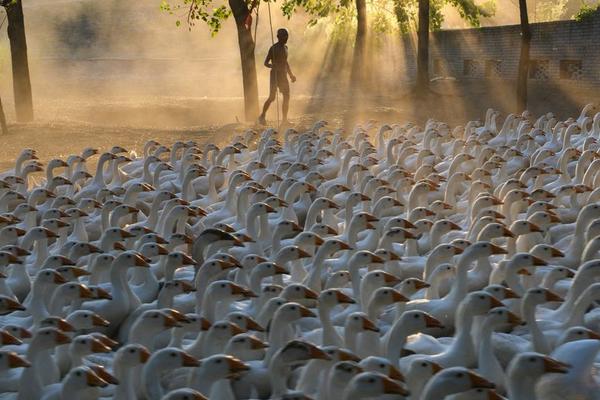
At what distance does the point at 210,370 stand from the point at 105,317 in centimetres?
226

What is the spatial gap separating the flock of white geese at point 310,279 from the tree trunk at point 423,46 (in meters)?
9.16

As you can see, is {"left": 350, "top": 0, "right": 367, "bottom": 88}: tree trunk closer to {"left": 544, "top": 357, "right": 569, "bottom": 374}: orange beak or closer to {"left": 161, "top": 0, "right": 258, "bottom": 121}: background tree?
{"left": 161, "top": 0, "right": 258, "bottom": 121}: background tree

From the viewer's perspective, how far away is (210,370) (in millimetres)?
5426

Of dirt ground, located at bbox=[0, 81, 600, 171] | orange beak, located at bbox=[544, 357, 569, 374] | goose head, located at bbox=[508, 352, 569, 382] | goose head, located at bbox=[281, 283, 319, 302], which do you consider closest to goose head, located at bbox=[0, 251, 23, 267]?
goose head, located at bbox=[281, 283, 319, 302]

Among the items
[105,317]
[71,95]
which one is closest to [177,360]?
[105,317]

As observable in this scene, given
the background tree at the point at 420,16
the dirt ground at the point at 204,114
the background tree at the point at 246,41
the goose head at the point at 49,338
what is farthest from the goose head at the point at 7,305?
the background tree at the point at 420,16

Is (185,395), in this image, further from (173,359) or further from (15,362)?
(15,362)

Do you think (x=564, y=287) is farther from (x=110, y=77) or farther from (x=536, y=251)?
(x=110, y=77)

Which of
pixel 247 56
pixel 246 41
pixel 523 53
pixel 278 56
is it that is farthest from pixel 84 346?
pixel 523 53

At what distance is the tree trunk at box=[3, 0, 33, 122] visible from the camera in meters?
19.6

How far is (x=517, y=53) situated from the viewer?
→ 81.6 ft

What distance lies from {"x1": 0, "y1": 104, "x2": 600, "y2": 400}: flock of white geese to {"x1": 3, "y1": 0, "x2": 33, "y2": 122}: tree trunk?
26.4 ft

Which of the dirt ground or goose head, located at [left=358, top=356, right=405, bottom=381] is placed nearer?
goose head, located at [left=358, top=356, right=405, bottom=381]

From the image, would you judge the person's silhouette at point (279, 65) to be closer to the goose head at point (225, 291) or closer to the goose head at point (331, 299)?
the goose head at point (225, 291)
